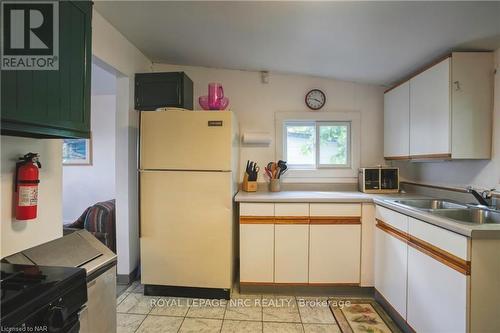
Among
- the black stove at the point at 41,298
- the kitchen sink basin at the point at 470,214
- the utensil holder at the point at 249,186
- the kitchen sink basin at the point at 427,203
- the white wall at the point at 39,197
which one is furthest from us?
the utensil holder at the point at 249,186

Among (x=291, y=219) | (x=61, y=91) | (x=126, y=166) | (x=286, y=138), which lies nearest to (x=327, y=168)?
(x=286, y=138)

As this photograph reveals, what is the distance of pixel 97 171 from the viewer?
158 inches

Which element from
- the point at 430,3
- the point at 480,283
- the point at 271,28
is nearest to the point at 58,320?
the point at 480,283

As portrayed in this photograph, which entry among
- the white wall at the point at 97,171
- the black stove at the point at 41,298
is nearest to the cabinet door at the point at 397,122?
the black stove at the point at 41,298

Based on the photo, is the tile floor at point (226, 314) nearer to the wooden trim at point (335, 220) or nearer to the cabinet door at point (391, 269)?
the cabinet door at point (391, 269)

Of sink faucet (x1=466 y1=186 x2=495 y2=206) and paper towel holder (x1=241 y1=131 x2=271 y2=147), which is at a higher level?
paper towel holder (x1=241 y1=131 x2=271 y2=147)

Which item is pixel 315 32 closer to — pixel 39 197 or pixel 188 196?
pixel 188 196

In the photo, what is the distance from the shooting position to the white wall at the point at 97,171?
398cm

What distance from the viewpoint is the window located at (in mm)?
2930

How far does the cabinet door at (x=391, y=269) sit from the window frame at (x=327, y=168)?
82 centimetres

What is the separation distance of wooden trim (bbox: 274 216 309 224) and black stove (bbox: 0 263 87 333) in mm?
1554

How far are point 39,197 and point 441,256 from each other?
7.62 feet

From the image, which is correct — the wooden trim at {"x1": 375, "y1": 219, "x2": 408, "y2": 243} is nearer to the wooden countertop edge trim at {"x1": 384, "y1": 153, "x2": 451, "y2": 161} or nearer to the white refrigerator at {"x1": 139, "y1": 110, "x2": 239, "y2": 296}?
the wooden countertop edge trim at {"x1": 384, "y1": 153, "x2": 451, "y2": 161}

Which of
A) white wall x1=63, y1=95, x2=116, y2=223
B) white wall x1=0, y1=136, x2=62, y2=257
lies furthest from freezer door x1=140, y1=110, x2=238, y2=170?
white wall x1=63, y1=95, x2=116, y2=223
